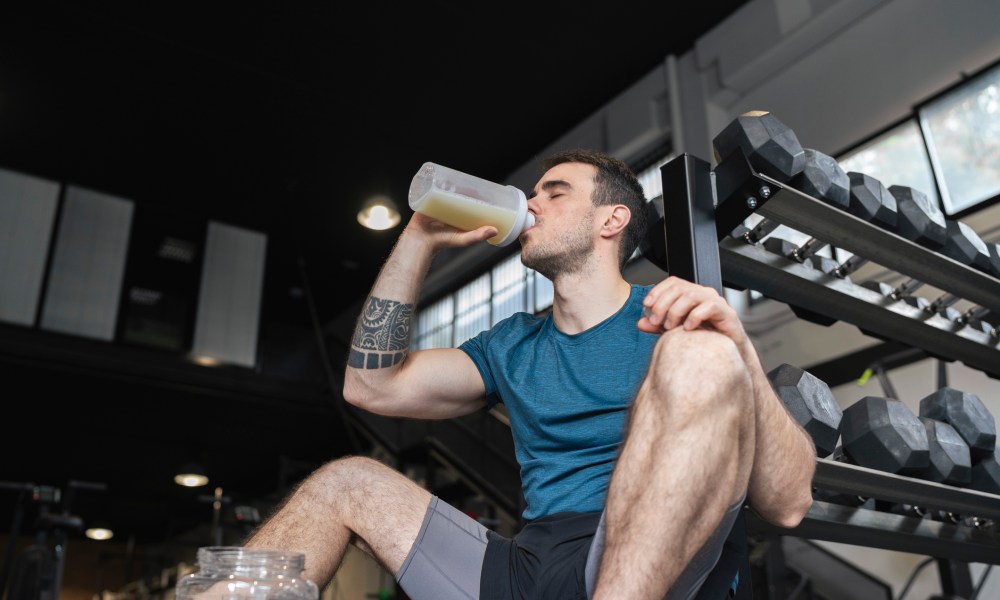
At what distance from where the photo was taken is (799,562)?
3.73 meters

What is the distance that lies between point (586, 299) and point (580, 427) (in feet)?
0.90

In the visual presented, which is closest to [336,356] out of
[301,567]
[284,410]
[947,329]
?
[284,410]

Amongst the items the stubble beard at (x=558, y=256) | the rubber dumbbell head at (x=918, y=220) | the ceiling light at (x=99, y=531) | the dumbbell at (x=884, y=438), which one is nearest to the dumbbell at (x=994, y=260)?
the rubber dumbbell head at (x=918, y=220)

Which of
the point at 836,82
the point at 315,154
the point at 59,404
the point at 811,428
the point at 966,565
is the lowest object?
the point at 966,565

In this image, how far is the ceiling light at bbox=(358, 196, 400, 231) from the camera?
16.1 ft

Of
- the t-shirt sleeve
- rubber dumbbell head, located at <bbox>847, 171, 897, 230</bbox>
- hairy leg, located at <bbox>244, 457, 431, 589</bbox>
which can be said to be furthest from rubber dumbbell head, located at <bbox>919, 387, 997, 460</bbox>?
hairy leg, located at <bbox>244, 457, 431, 589</bbox>

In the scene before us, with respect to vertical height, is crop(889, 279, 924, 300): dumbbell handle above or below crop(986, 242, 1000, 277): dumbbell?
below

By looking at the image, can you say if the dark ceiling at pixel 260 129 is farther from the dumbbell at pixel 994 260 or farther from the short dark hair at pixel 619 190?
the short dark hair at pixel 619 190

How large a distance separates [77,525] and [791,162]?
2.93 metres

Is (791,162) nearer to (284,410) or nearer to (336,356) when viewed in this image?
(284,410)

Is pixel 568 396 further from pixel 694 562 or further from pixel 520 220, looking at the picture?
pixel 694 562

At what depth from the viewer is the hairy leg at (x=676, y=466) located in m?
0.84

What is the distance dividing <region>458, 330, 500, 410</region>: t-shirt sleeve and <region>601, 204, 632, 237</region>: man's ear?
11.7 inches

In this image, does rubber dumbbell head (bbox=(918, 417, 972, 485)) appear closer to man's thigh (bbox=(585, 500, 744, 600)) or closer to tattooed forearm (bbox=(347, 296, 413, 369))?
man's thigh (bbox=(585, 500, 744, 600))
